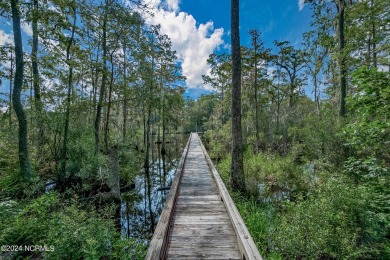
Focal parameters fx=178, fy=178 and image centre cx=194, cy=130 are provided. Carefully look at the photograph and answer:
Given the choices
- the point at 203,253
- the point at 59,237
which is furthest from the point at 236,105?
the point at 59,237

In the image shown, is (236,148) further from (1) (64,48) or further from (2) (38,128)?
(1) (64,48)

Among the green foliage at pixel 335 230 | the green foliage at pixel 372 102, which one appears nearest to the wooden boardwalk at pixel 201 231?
the green foliage at pixel 335 230

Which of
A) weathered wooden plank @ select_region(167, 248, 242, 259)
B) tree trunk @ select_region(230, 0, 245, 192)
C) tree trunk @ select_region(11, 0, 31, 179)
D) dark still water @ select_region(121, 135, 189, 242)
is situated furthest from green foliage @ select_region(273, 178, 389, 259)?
tree trunk @ select_region(11, 0, 31, 179)

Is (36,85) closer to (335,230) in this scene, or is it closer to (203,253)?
(203,253)

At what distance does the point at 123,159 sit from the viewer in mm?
9867

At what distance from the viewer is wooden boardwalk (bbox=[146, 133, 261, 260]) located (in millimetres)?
A: 2520

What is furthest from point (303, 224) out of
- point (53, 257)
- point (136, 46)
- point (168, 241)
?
point (136, 46)

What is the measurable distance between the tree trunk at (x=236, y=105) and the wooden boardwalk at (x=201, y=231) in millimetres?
991

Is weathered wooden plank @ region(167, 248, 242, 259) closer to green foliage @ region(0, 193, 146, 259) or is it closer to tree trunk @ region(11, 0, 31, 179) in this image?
green foliage @ region(0, 193, 146, 259)

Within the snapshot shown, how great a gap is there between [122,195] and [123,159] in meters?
2.66

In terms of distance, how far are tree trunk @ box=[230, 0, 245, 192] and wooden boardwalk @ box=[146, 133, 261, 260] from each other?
99 centimetres

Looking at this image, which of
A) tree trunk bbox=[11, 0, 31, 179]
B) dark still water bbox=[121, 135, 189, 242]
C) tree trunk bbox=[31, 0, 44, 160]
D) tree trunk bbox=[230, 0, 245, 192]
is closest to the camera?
tree trunk bbox=[230, 0, 245, 192]

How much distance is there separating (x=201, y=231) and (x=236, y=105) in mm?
3540

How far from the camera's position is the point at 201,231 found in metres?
3.13
